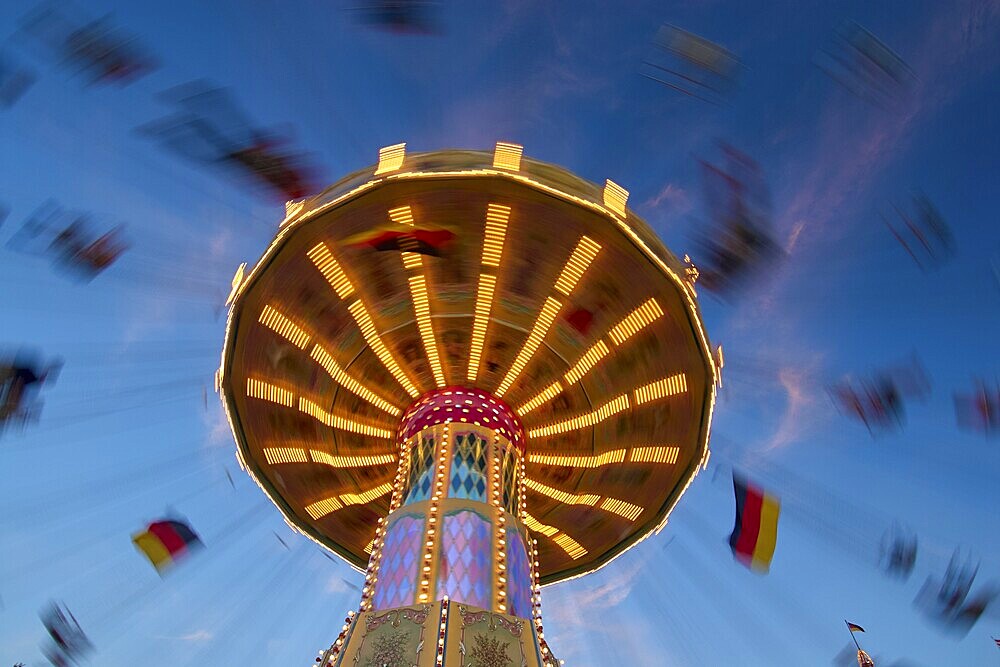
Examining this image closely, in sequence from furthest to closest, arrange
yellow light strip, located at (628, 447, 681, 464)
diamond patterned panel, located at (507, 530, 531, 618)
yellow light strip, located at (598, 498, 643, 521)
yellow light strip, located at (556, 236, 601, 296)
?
yellow light strip, located at (598, 498, 643, 521), yellow light strip, located at (628, 447, 681, 464), yellow light strip, located at (556, 236, 601, 296), diamond patterned panel, located at (507, 530, 531, 618)

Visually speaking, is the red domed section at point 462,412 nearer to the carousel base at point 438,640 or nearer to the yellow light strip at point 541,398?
the yellow light strip at point 541,398

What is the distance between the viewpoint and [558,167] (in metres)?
11.6

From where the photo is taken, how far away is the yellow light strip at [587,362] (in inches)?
517

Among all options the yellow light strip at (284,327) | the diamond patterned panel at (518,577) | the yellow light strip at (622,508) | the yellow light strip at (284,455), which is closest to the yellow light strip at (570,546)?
the yellow light strip at (622,508)

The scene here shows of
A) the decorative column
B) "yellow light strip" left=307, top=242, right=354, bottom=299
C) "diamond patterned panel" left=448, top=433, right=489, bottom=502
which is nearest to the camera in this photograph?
the decorative column

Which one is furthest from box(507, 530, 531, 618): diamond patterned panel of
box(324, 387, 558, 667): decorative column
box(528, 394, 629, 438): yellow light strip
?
box(528, 394, 629, 438): yellow light strip

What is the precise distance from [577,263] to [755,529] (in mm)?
5837

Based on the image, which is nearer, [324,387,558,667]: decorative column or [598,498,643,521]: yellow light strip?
[324,387,558,667]: decorative column

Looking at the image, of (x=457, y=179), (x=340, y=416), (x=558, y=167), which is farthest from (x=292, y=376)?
(x=558, y=167)

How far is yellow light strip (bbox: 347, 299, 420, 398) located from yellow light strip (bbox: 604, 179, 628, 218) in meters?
4.87

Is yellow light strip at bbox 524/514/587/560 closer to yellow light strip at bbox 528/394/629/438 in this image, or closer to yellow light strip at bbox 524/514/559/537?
yellow light strip at bbox 524/514/559/537

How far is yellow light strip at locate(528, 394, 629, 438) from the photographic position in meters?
13.7

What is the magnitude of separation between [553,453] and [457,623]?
5.35m

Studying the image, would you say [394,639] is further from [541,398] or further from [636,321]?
[636,321]
